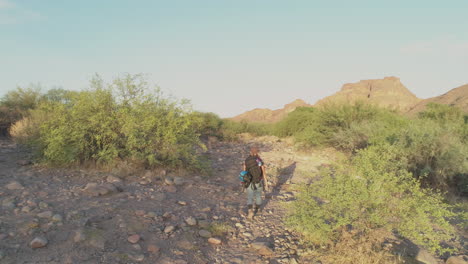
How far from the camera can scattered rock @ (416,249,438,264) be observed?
4.78 m

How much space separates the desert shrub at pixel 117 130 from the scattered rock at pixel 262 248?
12.9ft

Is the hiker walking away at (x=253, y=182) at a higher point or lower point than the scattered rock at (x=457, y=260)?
higher

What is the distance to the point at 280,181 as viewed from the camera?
365 inches

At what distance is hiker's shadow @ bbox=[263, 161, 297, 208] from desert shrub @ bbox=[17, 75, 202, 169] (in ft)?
7.80

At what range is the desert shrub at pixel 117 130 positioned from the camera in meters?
7.73

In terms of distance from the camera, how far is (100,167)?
25.3ft

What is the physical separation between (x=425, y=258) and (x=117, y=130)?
25.4 feet

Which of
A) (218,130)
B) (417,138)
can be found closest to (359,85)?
(218,130)

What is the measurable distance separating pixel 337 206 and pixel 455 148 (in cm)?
648

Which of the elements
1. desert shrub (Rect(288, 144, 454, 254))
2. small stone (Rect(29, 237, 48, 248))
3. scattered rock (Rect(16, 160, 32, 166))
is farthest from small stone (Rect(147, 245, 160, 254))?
scattered rock (Rect(16, 160, 32, 166))

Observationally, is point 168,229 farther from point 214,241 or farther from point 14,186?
point 14,186

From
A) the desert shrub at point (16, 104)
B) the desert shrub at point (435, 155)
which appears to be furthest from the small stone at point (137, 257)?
the desert shrub at point (16, 104)

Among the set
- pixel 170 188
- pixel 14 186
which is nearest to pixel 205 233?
pixel 170 188

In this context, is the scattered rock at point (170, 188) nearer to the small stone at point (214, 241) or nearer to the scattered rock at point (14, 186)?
the small stone at point (214, 241)
